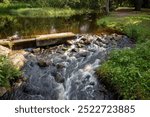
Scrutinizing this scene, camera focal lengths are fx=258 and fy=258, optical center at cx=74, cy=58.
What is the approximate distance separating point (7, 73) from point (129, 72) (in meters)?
4.32

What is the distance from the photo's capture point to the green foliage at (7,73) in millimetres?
8977

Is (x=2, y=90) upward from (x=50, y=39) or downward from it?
downward

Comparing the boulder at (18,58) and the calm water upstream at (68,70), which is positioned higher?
the boulder at (18,58)

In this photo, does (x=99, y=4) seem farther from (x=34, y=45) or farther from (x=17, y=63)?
(x=17, y=63)

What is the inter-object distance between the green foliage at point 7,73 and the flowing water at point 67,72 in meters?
0.42

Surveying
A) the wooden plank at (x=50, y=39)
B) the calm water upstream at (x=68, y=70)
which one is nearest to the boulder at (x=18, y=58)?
the calm water upstream at (x=68, y=70)

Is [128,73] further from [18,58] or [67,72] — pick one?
[18,58]

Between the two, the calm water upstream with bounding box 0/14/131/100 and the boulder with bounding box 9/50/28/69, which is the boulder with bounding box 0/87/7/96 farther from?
the boulder with bounding box 9/50/28/69

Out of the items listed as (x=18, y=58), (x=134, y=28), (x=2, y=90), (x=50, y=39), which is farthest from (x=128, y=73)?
(x=134, y=28)

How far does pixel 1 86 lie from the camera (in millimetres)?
8891

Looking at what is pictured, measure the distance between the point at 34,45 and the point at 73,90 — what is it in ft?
18.2

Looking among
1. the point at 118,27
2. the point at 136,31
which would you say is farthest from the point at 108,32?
the point at 136,31

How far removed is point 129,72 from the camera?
9023 mm

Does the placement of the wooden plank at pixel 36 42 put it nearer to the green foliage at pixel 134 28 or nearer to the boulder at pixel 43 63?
the boulder at pixel 43 63
